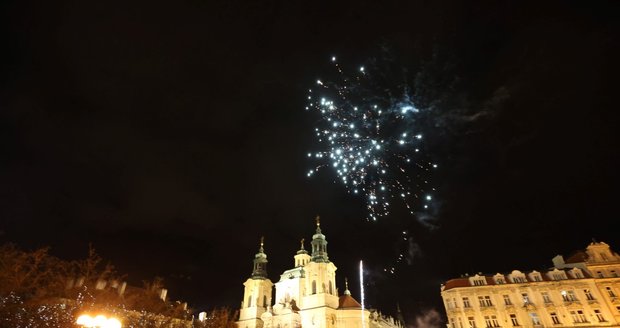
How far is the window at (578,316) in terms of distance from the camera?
4266cm

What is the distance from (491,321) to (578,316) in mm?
10101

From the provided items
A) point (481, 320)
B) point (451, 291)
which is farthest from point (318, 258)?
point (481, 320)

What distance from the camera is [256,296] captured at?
7150cm

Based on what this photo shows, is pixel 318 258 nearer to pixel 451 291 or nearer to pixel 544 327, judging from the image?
pixel 451 291

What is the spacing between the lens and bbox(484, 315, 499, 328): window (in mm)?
44469

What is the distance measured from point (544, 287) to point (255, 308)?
4981cm

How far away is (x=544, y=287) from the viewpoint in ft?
150

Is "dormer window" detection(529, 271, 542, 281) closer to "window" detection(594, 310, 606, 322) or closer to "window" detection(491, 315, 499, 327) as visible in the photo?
"window" detection(594, 310, 606, 322)

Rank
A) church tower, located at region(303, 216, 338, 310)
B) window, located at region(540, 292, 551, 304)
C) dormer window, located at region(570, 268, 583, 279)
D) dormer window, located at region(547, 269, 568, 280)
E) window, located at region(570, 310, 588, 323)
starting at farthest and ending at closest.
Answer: church tower, located at region(303, 216, 338, 310) → dormer window, located at region(547, 269, 568, 280) → dormer window, located at region(570, 268, 583, 279) → window, located at region(540, 292, 551, 304) → window, located at region(570, 310, 588, 323)

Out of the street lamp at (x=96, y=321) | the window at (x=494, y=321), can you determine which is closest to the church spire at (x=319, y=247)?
the window at (x=494, y=321)

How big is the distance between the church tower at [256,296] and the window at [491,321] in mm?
41308

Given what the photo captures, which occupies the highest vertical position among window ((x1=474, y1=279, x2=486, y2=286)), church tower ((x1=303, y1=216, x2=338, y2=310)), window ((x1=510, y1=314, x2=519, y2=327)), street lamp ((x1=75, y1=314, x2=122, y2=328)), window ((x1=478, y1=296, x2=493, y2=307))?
church tower ((x1=303, y1=216, x2=338, y2=310))

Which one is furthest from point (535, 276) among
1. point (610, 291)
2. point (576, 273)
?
point (610, 291)

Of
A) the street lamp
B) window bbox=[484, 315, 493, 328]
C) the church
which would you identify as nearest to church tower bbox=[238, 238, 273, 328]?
the church
